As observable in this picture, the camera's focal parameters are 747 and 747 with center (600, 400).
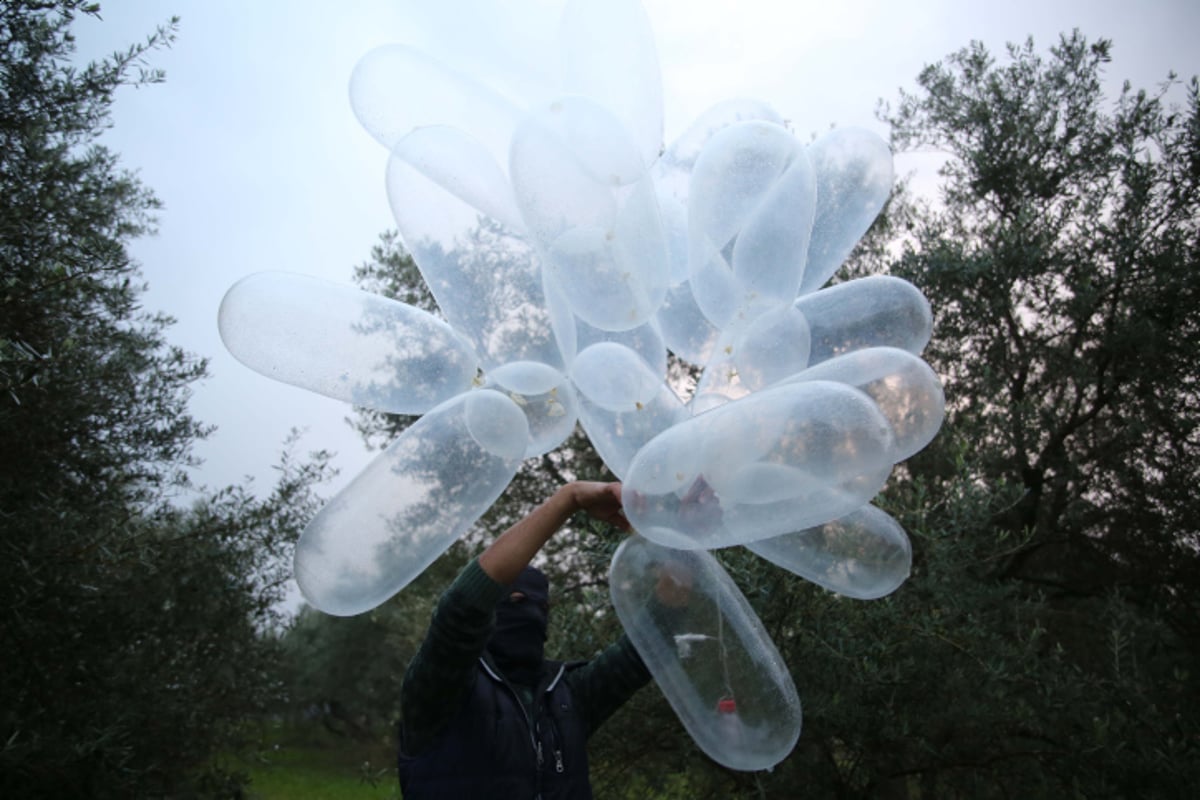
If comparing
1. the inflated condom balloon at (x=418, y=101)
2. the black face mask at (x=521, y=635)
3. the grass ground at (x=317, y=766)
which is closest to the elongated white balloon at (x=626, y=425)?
the black face mask at (x=521, y=635)

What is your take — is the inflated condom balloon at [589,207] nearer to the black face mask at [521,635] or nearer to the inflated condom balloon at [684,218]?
the inflated condom balloon at [684,218]

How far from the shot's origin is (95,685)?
3.86 meters

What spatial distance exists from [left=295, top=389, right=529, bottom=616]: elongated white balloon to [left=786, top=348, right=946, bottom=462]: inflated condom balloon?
733mm

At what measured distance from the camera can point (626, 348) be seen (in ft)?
5.79

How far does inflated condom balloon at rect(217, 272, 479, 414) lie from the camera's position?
1511mm

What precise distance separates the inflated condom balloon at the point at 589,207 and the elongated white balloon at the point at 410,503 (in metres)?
0.32

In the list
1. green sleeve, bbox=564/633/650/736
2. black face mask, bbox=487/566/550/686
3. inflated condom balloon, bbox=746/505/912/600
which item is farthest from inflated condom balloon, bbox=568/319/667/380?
green sleeve, bbox=564/633/650/736

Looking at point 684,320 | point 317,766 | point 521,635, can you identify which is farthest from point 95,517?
point 317,766

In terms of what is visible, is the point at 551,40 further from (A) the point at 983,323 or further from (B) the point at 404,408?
(A) the point at 983,323

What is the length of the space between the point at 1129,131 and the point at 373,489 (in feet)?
20.3

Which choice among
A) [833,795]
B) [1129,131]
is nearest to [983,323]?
[1129,131]

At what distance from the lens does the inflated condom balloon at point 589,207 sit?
1552mm

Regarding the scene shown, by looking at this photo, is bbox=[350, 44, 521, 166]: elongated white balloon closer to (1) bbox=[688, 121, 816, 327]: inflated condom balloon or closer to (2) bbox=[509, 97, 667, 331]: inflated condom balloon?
(2) bbox=[509, 97, 667, 331]: inflated condom balloon

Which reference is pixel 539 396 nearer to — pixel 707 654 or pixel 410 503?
pixel 410 503
